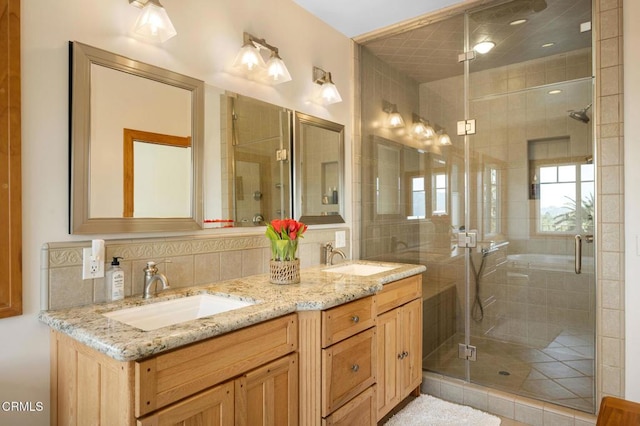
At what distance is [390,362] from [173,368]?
140cm

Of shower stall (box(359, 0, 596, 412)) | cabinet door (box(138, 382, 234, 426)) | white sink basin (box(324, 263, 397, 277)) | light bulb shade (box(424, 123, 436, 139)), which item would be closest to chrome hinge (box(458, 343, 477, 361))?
shower stall (box(359, 0, 596, 412))

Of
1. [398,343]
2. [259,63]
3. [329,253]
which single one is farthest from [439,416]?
[259,63]

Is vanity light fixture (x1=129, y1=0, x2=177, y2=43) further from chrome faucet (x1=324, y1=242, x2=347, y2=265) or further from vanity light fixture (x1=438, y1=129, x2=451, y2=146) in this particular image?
vanity light fixture (x1=438, y1=129, x2=451, y2=146)

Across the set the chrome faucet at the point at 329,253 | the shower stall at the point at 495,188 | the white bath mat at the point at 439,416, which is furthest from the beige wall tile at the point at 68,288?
the shower stall at the point at 495,188

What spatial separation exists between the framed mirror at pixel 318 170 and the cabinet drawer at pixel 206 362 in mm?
1110

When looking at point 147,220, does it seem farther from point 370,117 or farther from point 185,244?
point 370,117

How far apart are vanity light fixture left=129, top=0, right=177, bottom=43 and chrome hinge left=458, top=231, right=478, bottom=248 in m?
2.15

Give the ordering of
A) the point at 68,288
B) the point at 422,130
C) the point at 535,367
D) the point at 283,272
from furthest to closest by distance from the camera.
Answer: the point at 422,130, the point at 535,367, the point at 283,272, the point at 68,288

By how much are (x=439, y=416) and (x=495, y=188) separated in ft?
4.94

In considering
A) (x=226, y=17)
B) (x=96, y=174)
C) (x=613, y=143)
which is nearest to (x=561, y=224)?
(x=613, y=143)

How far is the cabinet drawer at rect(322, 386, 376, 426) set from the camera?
1.62 meters

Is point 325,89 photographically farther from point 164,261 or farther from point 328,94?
point 164,261

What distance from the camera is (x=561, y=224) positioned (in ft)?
7.69

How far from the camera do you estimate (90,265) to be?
4.74ft
